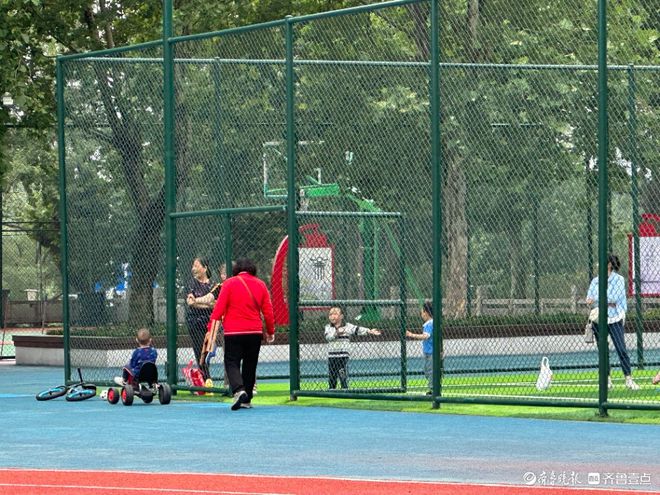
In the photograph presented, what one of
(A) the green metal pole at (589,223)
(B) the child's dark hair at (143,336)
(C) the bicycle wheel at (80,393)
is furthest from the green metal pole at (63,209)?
(A) the green metal pole at (589,223)

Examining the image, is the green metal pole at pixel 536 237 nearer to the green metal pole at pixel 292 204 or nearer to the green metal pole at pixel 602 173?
the green metal pole at pixel 292 204

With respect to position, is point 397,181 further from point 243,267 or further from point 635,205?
point 243,267

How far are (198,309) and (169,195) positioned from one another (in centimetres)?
158

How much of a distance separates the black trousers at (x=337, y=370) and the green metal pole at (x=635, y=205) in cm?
395

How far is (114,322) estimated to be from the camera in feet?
79.8

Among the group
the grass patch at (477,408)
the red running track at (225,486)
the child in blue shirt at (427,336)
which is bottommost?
the grass patch at (477,408)

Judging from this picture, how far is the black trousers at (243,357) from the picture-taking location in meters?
18.3

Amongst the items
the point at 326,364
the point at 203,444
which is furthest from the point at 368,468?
the point at 326,364

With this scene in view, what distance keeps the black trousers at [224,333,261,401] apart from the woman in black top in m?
2.09

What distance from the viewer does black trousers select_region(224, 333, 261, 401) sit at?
18328mm

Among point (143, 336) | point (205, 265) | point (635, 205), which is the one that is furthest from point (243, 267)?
point (635, 205)

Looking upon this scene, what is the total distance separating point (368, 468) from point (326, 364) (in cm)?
865

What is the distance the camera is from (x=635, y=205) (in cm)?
2203

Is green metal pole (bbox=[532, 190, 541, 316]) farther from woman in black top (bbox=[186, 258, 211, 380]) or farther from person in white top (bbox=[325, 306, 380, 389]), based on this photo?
woman in black top (bbox=[186, 258, 211, 380])
